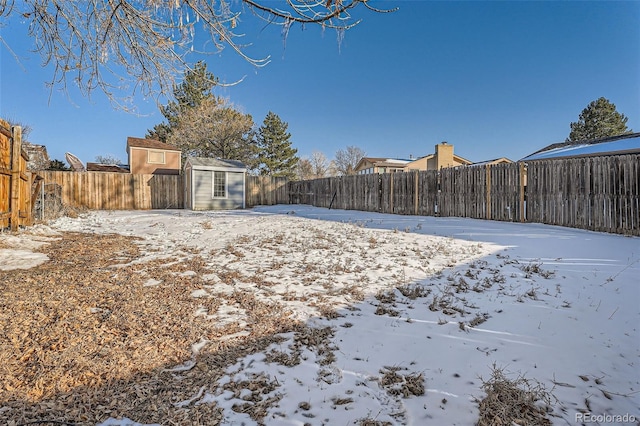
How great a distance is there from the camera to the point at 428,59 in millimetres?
11656

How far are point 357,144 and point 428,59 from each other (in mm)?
34425

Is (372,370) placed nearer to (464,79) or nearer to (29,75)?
(29,75)

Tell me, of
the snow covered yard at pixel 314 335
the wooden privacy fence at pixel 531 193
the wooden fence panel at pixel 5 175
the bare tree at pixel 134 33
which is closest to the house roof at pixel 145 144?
the wooden privacy fence at pixel 531 193

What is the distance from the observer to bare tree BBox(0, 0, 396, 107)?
2.60m

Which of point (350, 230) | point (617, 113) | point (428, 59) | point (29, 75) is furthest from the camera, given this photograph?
point (617, 113)

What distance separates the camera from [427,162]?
31.1 m

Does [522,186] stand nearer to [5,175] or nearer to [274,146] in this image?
[5,175]

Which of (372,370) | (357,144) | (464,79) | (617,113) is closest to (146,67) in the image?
(372,370)

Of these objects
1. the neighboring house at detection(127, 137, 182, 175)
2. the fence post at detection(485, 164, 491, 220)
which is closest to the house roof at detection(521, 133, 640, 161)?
the fence post at detection(485, 164, 491, 220)

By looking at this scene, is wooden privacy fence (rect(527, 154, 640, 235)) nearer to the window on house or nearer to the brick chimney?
the brick chimney

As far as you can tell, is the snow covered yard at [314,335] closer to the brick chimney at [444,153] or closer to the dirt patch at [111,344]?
the dirt patch at [111,344]

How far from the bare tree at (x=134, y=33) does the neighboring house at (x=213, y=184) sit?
41.8 feet

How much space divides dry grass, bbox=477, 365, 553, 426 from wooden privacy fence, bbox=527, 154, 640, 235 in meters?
6.08

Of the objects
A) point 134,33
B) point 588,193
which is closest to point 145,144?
point 134,33
